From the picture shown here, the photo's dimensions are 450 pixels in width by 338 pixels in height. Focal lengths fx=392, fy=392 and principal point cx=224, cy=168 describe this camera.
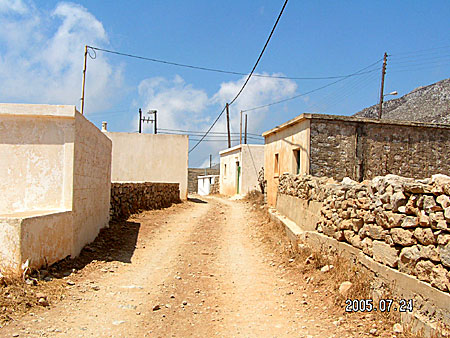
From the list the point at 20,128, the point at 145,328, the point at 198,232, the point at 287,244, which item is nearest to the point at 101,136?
the point at 20,128

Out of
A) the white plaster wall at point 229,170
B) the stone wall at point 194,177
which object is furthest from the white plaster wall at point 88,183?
the stone wall at point 194,177

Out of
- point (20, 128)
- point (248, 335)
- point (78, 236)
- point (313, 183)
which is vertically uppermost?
point (20, 128)

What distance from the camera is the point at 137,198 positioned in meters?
14.6

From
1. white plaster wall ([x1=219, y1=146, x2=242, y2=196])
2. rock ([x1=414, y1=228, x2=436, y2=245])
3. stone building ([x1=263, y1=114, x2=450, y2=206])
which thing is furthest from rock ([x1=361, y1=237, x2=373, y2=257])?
white plaster wall ([x1=219, y1=146, x2=242, y2=196])

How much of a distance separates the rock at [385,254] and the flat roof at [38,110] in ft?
18.2

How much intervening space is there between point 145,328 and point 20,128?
4.75 metres

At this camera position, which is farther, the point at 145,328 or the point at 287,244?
the point at 287,244

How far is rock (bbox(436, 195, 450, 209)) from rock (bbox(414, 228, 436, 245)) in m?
0.31

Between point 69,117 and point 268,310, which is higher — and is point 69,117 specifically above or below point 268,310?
above

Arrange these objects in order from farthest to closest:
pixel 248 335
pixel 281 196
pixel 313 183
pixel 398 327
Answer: pixel 281 196 → pixel 313 183 → pixel 248 335 → pixel 398 327

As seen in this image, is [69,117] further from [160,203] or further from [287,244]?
[160,203]

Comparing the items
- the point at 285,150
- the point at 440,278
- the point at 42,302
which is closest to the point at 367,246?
the point at 440,278

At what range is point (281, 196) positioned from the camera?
12.6 meters

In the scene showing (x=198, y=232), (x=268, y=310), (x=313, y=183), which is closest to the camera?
(x=268, y=310)
